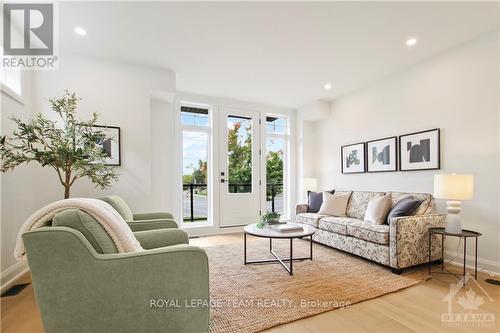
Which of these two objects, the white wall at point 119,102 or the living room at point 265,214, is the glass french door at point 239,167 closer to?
the living room at point 265,214

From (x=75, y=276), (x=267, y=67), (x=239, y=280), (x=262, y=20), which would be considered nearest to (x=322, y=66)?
(x=267, y=67)

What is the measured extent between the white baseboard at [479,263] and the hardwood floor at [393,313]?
39cm

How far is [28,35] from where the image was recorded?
2768 millimetres

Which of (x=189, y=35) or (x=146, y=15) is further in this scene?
(x=189, y=35)

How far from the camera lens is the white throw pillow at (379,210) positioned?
3203mm

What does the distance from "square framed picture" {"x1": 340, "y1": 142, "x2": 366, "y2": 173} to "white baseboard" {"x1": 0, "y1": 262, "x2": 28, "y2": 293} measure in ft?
15.4

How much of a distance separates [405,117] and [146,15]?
353cm

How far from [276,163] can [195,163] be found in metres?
1.81

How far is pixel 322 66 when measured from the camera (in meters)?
3.59

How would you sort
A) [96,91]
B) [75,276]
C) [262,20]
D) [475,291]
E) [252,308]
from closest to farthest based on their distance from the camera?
[75,276] < [252,308] < [475,291] < [262,20] < [96,91]

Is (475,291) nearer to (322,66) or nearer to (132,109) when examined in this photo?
(322,66)

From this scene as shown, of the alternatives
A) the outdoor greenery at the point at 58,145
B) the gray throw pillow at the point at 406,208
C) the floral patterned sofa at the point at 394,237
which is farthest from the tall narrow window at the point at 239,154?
the gray throw pillow at the point at 406,208

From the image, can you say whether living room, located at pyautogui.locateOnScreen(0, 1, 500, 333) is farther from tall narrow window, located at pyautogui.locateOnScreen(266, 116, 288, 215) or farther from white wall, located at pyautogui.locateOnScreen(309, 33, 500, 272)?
tall narrow window, located at pyautogui.locateOnScreen(266, 116, 288, 215)

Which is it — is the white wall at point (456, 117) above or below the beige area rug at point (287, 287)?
above
